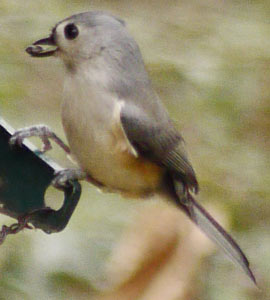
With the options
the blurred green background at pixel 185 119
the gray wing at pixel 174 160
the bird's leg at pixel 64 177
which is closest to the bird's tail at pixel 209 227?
the gray wing at pixel 174 160

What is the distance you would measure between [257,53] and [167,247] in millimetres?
1939

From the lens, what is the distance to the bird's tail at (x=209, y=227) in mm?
3062

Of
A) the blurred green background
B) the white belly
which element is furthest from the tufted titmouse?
the blurred green background

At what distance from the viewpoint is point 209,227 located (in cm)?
311

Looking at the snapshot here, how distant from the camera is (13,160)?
8.74 ft

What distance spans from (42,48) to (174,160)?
1.52 ft

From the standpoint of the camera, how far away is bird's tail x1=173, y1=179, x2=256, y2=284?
306 cm

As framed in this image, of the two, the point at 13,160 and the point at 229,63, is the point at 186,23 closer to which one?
the point at 229,63

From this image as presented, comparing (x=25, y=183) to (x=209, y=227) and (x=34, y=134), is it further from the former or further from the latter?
(x=209, y=227)

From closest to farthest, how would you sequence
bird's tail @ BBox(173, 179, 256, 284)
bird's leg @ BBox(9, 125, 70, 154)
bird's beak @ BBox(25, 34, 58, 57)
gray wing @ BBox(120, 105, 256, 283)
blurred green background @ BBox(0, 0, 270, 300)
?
1. bird's leg @ BBox(9, 125, 70, 154)
2. bird's beak @ BBox(25, 34, 58, 57)
3. gray wing @ BBox(120, 105, 256, 283)
4. bird's tail @ BBox(173, 179, 256, 284)
5. blurred green background @ BBox(0, 0, 270, 300)

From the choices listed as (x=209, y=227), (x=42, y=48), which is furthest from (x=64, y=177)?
(x=209, y=227)

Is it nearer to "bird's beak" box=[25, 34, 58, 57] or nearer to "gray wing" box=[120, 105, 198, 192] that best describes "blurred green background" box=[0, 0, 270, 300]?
"gray wing" box=[120, 105, 198, 192]

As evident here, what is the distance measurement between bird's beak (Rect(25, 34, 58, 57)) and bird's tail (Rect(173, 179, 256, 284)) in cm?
51

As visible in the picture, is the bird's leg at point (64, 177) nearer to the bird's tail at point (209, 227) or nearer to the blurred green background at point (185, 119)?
the bird's tail at point (209, 227)
